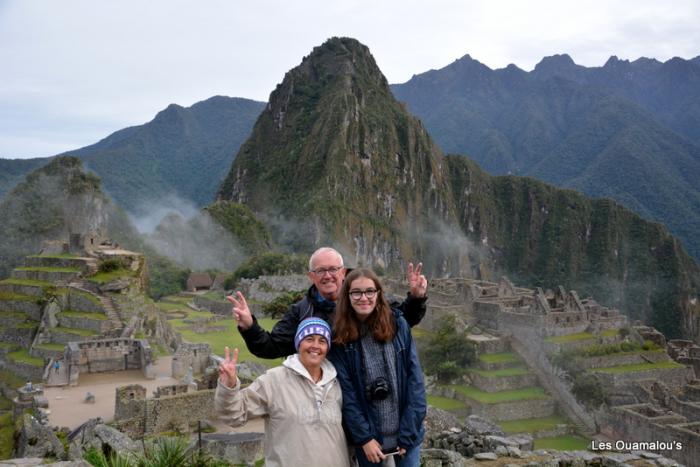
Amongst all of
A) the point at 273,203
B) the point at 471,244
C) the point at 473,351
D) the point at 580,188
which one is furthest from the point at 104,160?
the point at 580,188

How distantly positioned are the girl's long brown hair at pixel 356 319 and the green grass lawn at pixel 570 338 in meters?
21.6

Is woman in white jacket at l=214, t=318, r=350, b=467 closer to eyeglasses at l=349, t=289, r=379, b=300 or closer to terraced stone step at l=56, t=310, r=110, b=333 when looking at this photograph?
eyeglasses at l=349, t=289, r=379, b=300

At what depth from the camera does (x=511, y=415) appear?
22.4 metres

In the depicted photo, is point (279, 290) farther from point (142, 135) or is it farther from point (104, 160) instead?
point (142, 135)

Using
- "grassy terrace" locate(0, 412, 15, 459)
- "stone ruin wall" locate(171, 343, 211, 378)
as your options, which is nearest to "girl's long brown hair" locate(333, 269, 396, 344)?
"grassy terrace" locate(0, 412, 15, 459)

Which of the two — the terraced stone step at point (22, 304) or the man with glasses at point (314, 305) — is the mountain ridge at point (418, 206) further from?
the man with glasses at point (314, 305)

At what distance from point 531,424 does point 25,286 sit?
19.3m

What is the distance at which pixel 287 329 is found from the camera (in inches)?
220

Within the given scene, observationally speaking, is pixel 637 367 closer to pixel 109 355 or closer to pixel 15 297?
pixel 109 355

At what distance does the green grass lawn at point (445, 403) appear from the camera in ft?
72.7

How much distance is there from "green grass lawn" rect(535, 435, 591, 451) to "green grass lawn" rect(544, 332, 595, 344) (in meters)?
4.63

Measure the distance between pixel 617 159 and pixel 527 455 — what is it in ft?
623

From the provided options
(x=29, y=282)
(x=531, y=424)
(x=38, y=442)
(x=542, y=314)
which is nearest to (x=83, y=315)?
(x=29, y=282)

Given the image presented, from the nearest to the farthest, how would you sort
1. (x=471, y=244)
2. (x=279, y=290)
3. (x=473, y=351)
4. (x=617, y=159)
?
(x=473, y=351)
(x=279, y=290)
(x=471, y=244)
(x=617, y=159)
